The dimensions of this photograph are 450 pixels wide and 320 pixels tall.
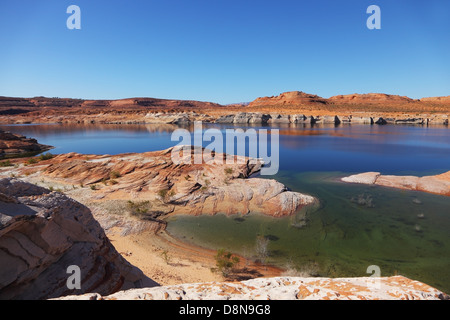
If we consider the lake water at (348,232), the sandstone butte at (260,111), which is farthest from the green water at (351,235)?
the sandstone butte at (260,111)

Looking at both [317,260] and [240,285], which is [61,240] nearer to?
[240,285]

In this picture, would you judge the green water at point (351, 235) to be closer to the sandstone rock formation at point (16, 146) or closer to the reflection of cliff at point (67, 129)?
the sandstone rock formation at point (16, 146)

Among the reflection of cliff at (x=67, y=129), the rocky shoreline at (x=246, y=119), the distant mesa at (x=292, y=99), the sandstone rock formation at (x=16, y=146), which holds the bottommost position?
the sandstone rock formation at (x=16, y=146)

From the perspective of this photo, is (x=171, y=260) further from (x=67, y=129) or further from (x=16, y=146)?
(x=67, y=129)

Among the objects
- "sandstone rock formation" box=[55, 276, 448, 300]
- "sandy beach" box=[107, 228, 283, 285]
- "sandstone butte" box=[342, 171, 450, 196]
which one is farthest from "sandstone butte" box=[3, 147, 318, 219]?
"sandstone rock formation" box=[55, 276, 448, 300]

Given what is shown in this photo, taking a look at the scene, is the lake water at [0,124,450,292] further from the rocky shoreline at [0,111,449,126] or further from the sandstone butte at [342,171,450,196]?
the rocky shoreline at [0,111,449,126]
